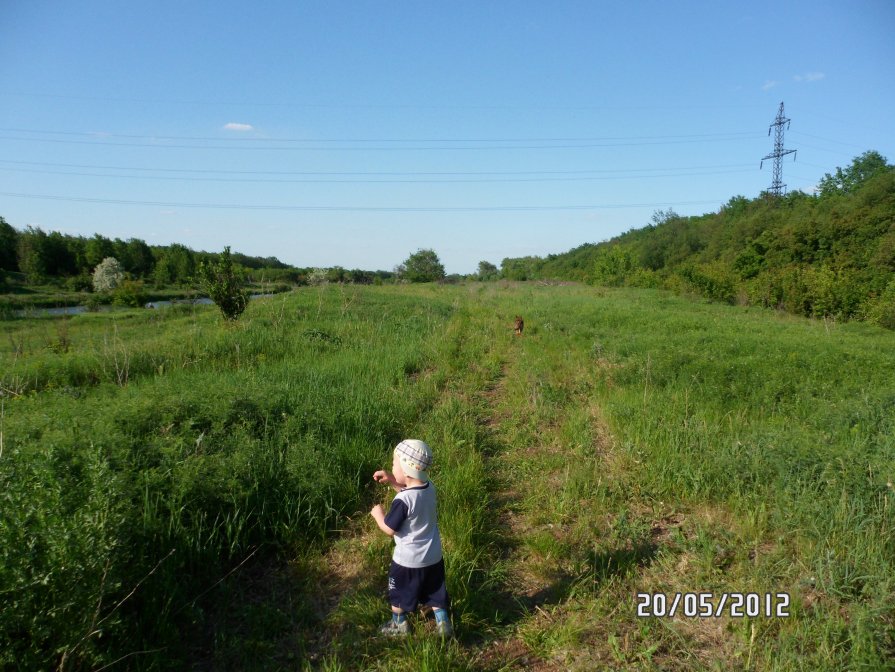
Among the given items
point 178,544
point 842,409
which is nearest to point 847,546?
point 842,409

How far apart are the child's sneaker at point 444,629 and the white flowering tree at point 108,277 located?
105 feet

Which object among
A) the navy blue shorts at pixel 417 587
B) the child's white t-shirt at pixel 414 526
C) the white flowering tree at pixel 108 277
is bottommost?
the navy blue shorts at pixel 417 587

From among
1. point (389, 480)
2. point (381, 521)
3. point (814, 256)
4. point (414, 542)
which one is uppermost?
point (814, 256)

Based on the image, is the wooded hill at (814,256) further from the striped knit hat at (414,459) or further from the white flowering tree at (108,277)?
the white flowering tree at (108,277)

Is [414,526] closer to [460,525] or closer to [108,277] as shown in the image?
[460,525]

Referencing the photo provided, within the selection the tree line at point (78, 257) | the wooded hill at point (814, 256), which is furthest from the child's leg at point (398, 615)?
the tree line at point (78, 257)

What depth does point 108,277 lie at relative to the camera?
29.7 metres

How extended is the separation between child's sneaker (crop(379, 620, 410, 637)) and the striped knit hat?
81 centimetres

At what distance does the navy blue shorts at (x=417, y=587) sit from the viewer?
237 centimetres

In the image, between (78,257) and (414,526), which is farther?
(78,257)

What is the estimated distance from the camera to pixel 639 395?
587 centimetres
